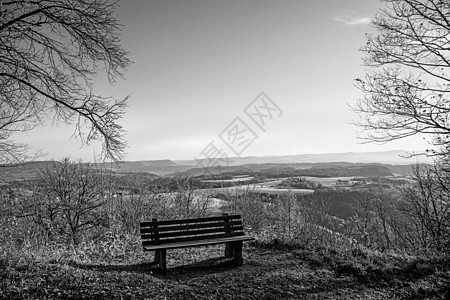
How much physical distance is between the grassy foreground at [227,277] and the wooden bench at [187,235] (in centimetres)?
36

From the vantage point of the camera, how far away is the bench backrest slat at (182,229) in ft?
22.8

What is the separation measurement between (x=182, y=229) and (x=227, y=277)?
1.49 meters

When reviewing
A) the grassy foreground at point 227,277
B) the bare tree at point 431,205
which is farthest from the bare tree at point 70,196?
the bare tree at point 431,205

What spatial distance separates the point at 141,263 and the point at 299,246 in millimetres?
4158

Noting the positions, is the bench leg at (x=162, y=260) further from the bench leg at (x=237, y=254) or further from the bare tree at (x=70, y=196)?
the bare tree at (x=70, y=196)

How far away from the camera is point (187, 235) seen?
7410 mm

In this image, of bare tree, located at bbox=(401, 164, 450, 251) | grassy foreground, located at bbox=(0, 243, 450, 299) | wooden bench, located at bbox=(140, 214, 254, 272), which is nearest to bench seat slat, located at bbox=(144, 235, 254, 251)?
wooden bench, located at bbox=(140, 214, 254, 272)

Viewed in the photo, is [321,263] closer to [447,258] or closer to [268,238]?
[268,238]

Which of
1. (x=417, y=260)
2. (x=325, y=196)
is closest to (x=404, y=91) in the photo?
(x=417, y=260)

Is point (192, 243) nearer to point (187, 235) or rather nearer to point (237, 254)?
point (187, 235)

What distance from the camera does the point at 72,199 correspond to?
21078mm

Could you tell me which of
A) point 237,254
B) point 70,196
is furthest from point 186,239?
point 70,196

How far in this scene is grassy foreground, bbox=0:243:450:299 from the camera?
529cm

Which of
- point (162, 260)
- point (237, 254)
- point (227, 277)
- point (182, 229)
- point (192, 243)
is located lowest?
point (227, 277)
